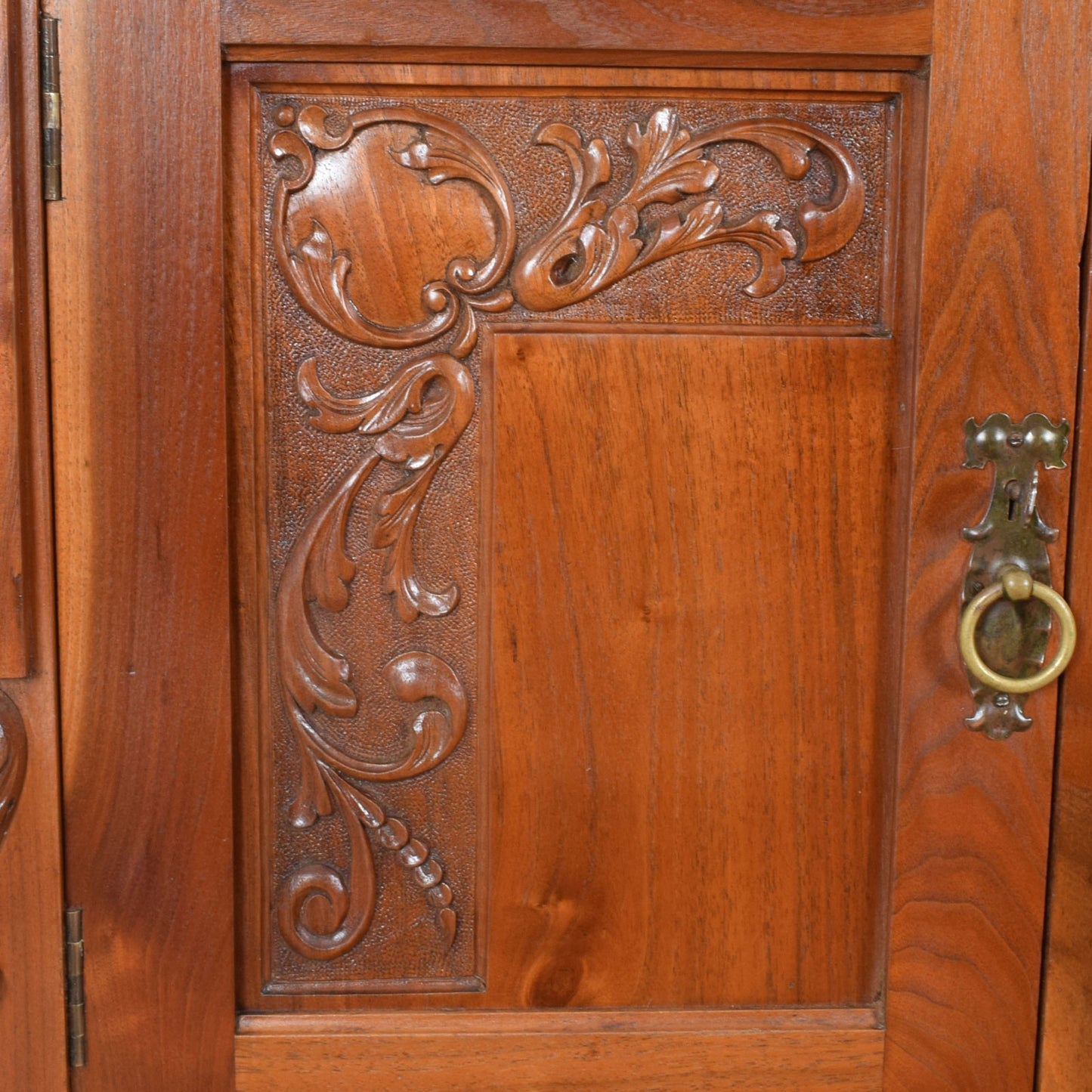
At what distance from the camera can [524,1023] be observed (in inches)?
27.4

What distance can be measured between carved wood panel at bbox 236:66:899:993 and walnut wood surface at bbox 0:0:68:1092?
114 mm

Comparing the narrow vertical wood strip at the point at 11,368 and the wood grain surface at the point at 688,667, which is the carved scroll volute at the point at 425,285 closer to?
the wood grain surface at the point at 688,667

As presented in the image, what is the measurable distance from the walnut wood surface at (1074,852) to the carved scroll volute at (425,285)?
1.15ft

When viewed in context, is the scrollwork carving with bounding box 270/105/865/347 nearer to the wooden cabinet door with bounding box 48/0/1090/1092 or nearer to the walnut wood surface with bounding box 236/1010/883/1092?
the wooden cabinet door with bounding box 48/0/1090/1092

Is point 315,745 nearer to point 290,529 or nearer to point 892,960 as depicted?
point 290,529

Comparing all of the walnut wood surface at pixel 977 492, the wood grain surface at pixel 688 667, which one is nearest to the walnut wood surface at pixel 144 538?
the wood grain surface at pixel 688 667

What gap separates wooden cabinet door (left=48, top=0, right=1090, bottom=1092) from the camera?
64 cm

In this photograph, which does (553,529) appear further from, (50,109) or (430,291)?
(50,109)

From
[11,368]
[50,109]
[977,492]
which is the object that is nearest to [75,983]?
[11,368]

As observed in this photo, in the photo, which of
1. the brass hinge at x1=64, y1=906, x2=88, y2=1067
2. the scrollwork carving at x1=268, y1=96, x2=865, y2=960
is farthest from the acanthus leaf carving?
the brass hinge at x1=64, y1=906, x2=88, y2=1067

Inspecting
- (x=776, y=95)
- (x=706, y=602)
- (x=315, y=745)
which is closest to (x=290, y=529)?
(x=315, y=745)

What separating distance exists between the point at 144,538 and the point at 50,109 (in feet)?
0.78

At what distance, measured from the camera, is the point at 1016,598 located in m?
0.65

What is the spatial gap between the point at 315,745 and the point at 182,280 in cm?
28
